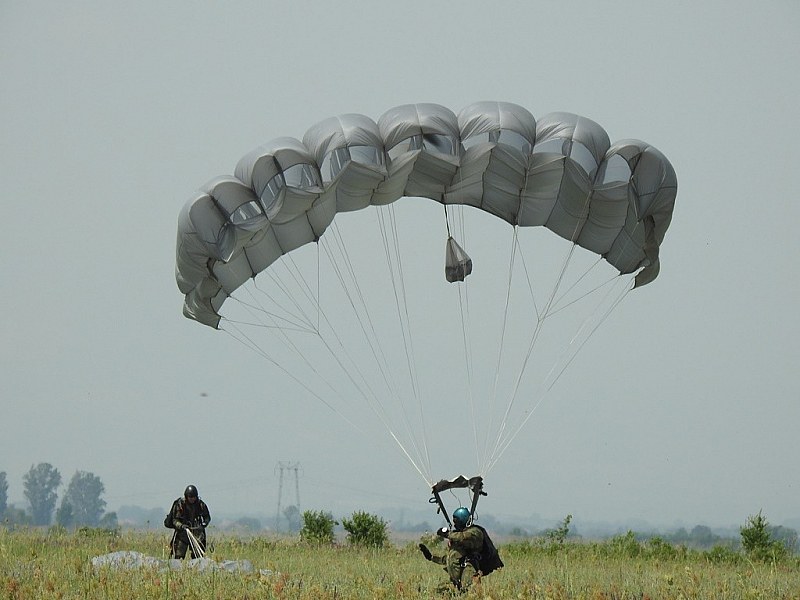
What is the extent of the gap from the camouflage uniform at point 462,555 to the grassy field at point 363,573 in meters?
0.29

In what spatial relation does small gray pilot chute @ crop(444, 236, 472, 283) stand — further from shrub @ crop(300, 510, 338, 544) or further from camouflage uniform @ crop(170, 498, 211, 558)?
shrub @ crop(300, 510, 338, 544)

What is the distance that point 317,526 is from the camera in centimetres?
1959

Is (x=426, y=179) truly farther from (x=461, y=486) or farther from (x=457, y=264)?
(x=461, y=486)

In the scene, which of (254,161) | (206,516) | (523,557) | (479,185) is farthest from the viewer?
(523,557)

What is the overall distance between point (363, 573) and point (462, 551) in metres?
2.42

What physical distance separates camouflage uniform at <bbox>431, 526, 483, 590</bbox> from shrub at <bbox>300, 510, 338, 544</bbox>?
954 centimetres

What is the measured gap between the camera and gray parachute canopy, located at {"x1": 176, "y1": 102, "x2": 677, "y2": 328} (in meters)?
11.8

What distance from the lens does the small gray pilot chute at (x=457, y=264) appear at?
13461 mm

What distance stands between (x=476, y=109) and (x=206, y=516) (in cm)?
730

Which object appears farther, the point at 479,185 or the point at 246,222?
the point at 479,185

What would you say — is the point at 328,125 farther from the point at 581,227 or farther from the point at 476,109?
the point at 581,227

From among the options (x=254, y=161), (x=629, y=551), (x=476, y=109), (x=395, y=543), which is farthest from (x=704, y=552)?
(x=254, y=161)

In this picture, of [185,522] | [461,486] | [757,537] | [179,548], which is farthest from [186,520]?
[757,537]

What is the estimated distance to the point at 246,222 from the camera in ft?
39.6
